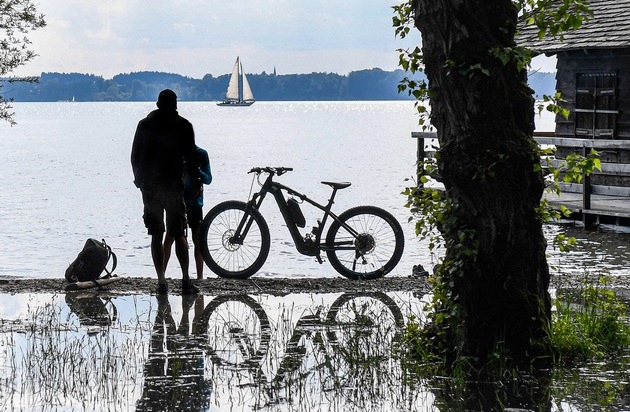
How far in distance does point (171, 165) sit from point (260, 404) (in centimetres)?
464

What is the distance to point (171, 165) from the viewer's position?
10586 millimetres

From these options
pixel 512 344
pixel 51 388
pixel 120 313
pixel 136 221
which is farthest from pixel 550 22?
pixel 136 221

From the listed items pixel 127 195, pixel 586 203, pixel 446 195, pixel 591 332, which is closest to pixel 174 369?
pixel 446 195

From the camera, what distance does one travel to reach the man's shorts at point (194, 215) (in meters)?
11.9

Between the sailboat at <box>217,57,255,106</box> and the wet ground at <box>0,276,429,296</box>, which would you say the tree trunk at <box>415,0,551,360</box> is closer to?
the wet ground at <box>0,276,429,296</box>

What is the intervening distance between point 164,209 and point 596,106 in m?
16.9

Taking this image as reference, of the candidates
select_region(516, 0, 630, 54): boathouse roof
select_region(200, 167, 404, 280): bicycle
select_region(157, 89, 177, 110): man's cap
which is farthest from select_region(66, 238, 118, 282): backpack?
select_region(516, 0, 630, 54): boathouse roof

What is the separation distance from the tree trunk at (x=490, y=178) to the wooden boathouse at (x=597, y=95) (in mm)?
14380

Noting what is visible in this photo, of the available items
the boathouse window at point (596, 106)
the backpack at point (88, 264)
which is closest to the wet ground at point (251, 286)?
the backpack at point (88, 264)

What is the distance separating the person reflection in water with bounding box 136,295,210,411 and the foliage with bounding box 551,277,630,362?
2646 mm

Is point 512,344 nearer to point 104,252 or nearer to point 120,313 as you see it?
point 120,313

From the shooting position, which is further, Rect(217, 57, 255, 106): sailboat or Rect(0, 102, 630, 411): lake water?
Rect(217, 57, 255, 106): sailboat

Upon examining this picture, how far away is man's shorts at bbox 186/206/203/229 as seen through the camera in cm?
1189

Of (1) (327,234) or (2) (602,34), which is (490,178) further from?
(2) (602,34)
